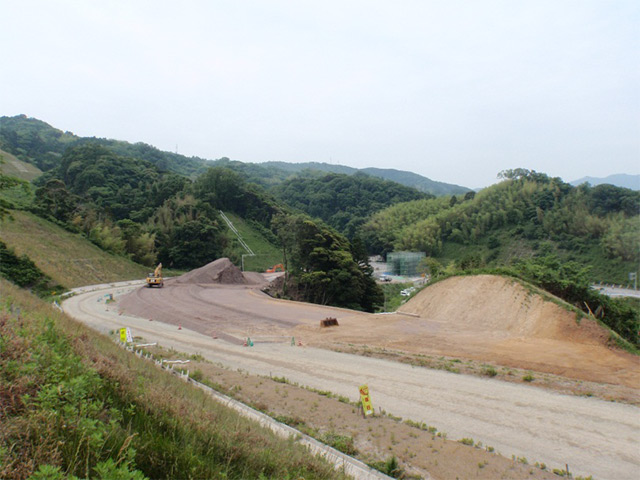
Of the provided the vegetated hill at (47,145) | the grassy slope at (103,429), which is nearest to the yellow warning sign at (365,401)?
the grassy slope at (103,429)

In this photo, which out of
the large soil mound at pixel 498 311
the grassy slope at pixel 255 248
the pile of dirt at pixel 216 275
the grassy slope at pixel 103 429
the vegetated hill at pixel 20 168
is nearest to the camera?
the grassy slope at pixel 103 429

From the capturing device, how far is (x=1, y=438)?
3463 mm

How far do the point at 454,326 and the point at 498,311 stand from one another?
239 cm

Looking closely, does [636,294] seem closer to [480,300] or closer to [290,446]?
[480,300]

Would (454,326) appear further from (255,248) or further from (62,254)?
(255,248)

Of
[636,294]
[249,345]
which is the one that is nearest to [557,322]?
[249,345]

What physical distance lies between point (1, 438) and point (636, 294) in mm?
61843

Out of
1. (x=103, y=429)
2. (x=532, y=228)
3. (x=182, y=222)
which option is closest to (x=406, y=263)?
(x=532, y=228)

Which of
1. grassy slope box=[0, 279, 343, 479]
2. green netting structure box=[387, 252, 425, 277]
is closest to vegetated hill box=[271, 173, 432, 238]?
green netting structure box=[387, 252, 425, 277]

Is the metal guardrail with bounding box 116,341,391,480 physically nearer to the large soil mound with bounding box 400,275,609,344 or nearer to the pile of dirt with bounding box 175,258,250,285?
the large soil mound with bounding box 400,275,609,344

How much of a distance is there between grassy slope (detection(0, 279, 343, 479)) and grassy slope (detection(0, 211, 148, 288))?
40.1 m

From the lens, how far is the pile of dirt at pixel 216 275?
45906mm

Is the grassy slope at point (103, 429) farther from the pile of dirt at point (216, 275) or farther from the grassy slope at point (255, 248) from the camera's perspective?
the grassy slope at point (255, 248)

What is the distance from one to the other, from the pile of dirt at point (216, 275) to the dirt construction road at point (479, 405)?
26.1 m
